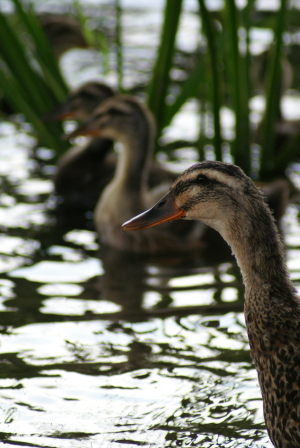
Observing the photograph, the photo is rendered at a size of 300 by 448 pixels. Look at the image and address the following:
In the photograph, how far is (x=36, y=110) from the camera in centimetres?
623

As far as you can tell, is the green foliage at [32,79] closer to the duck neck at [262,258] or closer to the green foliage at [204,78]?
the green foliage at [204,78]

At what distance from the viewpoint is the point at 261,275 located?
2.99m

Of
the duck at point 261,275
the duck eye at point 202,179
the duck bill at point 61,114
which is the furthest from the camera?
the duck bill at point 61,114

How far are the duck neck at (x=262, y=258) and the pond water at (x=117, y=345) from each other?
62cm

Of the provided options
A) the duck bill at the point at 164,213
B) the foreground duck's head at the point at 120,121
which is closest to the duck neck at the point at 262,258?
the duck bill at the point at 164,213

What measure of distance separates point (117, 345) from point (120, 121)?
2.27 meters

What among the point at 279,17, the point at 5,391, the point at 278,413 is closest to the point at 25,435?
the point at 5,391

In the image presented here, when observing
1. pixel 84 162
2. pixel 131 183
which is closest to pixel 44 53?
pixel 84 162

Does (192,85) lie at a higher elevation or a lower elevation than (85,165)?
higher

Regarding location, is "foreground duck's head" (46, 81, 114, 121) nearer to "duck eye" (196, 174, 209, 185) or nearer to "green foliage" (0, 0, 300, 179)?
"green foliage" (0, 0, 300, 179)

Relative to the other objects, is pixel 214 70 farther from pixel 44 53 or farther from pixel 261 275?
pixel 261 275

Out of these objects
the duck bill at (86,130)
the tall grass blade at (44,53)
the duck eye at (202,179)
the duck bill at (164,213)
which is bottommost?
the duck bill at (164,213)

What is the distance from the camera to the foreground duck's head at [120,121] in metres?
5.68

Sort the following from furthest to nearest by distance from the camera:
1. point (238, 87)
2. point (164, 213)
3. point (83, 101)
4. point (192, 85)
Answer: point (83, 101) < point (192, 85) < point (238, 87) < point (164, 213)
